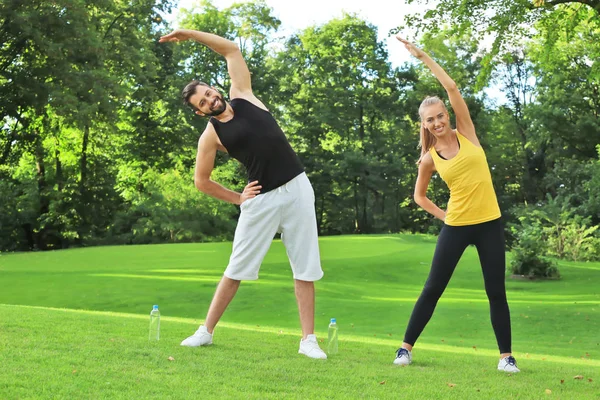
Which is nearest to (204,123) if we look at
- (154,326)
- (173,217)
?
(173,217)

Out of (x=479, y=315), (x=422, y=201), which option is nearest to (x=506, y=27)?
(x=479, y=315)

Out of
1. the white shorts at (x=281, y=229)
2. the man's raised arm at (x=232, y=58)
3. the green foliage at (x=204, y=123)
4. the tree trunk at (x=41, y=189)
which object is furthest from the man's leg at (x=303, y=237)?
the tree trunk at (x=41, y=189)

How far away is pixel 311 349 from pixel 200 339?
814 mm

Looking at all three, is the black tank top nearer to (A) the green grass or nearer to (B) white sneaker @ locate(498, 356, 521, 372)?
(A) the green grass

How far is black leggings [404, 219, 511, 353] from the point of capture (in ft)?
16.2

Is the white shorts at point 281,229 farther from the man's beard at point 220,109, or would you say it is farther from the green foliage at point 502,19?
the green foliage at point 502,19

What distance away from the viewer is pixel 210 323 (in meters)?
5.23

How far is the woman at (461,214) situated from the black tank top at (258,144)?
106 centimetres

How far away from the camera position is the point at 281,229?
5.21 meters

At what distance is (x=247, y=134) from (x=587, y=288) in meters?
14.8

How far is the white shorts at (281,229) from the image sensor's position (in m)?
5.08

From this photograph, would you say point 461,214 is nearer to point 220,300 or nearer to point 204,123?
point 220,300

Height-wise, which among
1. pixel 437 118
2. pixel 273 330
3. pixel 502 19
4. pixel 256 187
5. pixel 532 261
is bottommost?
pixel 273 330

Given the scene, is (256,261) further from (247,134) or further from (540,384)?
(540,384)
